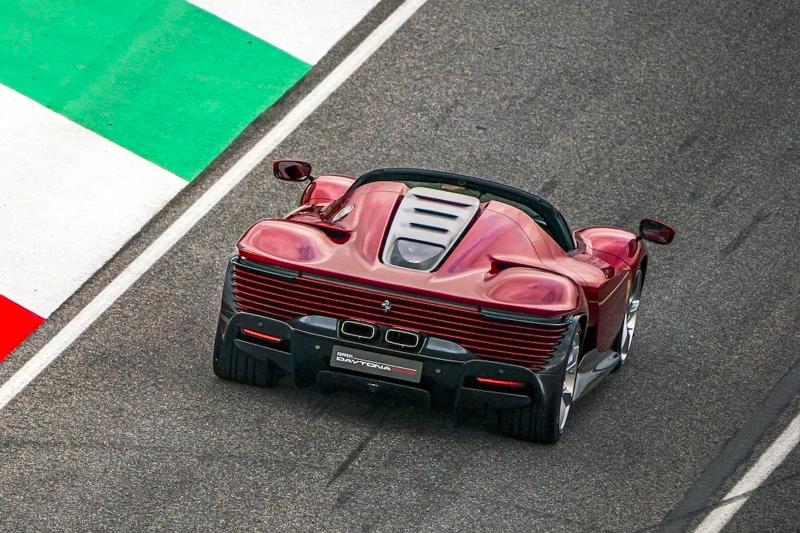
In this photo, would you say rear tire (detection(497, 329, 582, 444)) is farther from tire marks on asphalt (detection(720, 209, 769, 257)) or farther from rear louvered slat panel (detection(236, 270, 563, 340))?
tire marks on asphalt (detection(720, 209, 769, 257))

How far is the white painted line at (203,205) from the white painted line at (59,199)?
9.1 inches

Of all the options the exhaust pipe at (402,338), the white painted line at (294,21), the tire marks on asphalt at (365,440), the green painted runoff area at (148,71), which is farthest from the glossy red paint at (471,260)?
the white painted line at (294,21)

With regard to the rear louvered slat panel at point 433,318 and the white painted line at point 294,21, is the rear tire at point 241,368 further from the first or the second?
the white painted line at point 294,21

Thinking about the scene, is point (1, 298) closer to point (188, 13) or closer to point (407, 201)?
point (407, 201)

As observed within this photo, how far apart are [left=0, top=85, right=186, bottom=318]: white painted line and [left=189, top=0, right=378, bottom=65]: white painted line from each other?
1833mm

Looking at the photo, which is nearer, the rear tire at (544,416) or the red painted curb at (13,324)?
the rear tire at (544,416)

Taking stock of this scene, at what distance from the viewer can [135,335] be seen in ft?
30.7

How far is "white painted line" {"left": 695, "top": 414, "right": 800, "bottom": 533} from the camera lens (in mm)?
7982

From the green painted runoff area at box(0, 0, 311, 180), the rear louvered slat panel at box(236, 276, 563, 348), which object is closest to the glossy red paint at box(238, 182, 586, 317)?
the rear louvered slat panel at box(236, 276, 563, 348)

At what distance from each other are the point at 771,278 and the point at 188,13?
508 cm

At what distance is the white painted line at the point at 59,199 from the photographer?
1012cm

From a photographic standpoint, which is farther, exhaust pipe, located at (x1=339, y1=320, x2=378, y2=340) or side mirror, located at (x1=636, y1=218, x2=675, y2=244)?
side mirror, located at (x1=636, y1=218, x2=675, y2=244)

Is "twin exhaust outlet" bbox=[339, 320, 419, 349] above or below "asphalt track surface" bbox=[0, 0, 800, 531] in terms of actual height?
above

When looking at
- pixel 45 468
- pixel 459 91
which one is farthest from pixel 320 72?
pixel 45 468
